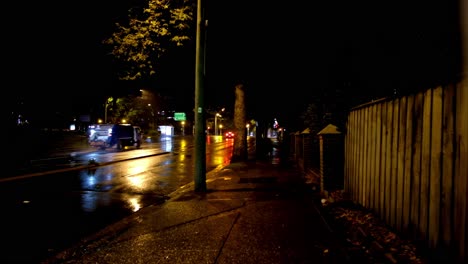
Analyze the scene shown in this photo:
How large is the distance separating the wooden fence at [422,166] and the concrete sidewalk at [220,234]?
1.07 metres

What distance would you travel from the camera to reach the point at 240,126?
2025 cm

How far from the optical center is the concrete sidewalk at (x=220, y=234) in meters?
4.93

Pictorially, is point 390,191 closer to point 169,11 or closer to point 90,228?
point 90,228

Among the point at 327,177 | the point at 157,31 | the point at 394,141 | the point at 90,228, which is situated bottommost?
the point at 90,228

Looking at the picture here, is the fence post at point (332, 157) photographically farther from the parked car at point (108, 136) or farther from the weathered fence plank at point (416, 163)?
the parked car at point (108, 136)

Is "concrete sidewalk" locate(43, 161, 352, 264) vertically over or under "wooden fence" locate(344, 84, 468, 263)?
under

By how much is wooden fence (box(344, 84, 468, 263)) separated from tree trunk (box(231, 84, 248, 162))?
1326 centimetres

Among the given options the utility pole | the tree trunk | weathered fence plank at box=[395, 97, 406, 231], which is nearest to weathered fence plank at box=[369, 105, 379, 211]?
weathered fence plank at box=[395, 97, 406, 231]

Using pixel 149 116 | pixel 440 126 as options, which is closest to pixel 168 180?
pixel 440 126

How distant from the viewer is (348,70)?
1014 centimetres

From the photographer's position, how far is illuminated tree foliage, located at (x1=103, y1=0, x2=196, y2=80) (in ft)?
44.1

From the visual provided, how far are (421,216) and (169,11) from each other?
38.7ft

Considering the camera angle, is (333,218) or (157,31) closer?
(333,218)

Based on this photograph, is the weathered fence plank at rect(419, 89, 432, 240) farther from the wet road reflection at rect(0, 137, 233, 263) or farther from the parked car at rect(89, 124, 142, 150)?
the parked car at rect(89, 124, 142, 150)
